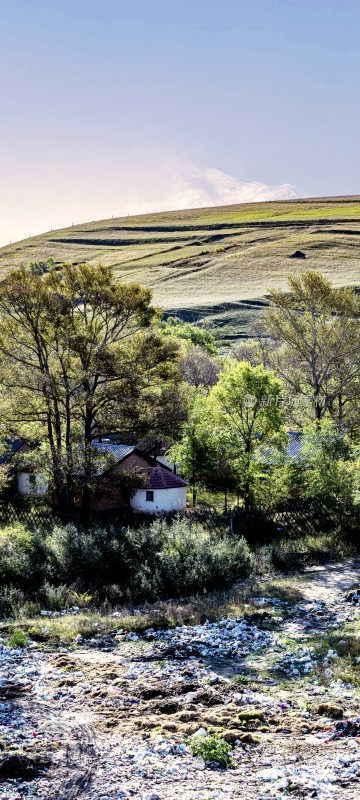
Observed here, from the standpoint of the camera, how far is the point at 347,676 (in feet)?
52.2

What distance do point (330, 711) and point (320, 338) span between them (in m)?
39.3

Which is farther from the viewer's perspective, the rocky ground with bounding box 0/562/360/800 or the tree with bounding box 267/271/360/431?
the tree with bounding box 267/271/360/431

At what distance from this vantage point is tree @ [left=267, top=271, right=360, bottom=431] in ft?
160

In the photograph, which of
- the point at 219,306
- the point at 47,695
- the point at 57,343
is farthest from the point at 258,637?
the point at 219,306

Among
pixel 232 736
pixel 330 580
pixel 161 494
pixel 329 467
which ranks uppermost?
pixel 329 467

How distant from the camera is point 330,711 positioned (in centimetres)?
1366

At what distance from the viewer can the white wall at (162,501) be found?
4294cm

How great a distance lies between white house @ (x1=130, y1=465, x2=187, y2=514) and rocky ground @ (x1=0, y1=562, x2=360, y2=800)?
21262mm

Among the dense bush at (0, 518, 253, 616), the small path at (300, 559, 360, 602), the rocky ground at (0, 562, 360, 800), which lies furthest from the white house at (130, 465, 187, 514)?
the rocky ground at (0, 562, 360, 800)

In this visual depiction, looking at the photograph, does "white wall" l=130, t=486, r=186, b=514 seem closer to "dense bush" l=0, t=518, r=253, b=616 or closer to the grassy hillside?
"dense bush" l=0, t=518, r=253, b=616

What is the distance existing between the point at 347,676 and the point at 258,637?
4236 mm

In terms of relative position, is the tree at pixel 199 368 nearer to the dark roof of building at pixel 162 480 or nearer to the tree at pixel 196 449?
the dark roof of building at pixel 162 480

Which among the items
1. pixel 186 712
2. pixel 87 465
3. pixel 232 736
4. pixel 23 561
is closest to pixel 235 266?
pixel 87 465

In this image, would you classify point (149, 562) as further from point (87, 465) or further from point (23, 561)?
point (87, 465)
